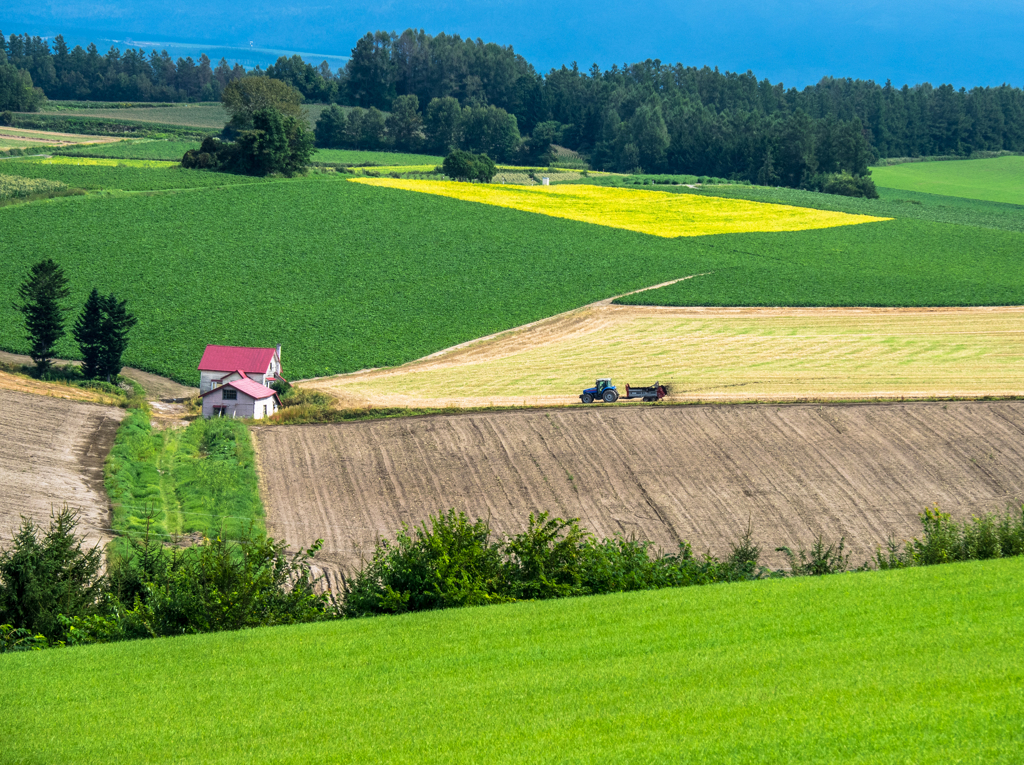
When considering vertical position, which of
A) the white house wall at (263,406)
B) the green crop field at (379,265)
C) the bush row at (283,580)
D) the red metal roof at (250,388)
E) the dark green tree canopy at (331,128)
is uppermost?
the dark green tree canopy at (331,128)

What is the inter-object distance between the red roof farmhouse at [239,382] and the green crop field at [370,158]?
88.1 meters

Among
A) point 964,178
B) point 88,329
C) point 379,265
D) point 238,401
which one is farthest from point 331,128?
point 238,401

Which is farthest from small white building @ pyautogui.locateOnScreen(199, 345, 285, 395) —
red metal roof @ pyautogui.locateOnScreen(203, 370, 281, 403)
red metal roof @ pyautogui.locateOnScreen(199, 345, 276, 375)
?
red metal roof @ pyautogui.locateOnScreen(203, 370, 281, 403)

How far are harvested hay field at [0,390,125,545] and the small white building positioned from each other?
5.74 metres

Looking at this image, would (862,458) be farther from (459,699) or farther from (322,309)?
(322,309)

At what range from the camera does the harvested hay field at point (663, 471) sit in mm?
33750

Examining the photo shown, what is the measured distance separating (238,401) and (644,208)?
6842 cm

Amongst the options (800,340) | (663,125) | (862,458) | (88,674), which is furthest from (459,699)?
(663,125)

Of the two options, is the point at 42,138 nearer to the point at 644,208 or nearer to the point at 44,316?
the point at 644,208

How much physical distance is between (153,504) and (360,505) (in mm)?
7074

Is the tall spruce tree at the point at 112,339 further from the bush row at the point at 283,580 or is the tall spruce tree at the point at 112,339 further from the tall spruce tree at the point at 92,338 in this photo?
the bush row at the point at 283,580

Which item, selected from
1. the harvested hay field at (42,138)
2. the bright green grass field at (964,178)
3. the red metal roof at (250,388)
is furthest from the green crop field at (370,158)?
the red metal roof at (250,388)

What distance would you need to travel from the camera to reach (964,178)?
162m

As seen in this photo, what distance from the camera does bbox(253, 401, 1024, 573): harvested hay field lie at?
33750 millimetres
